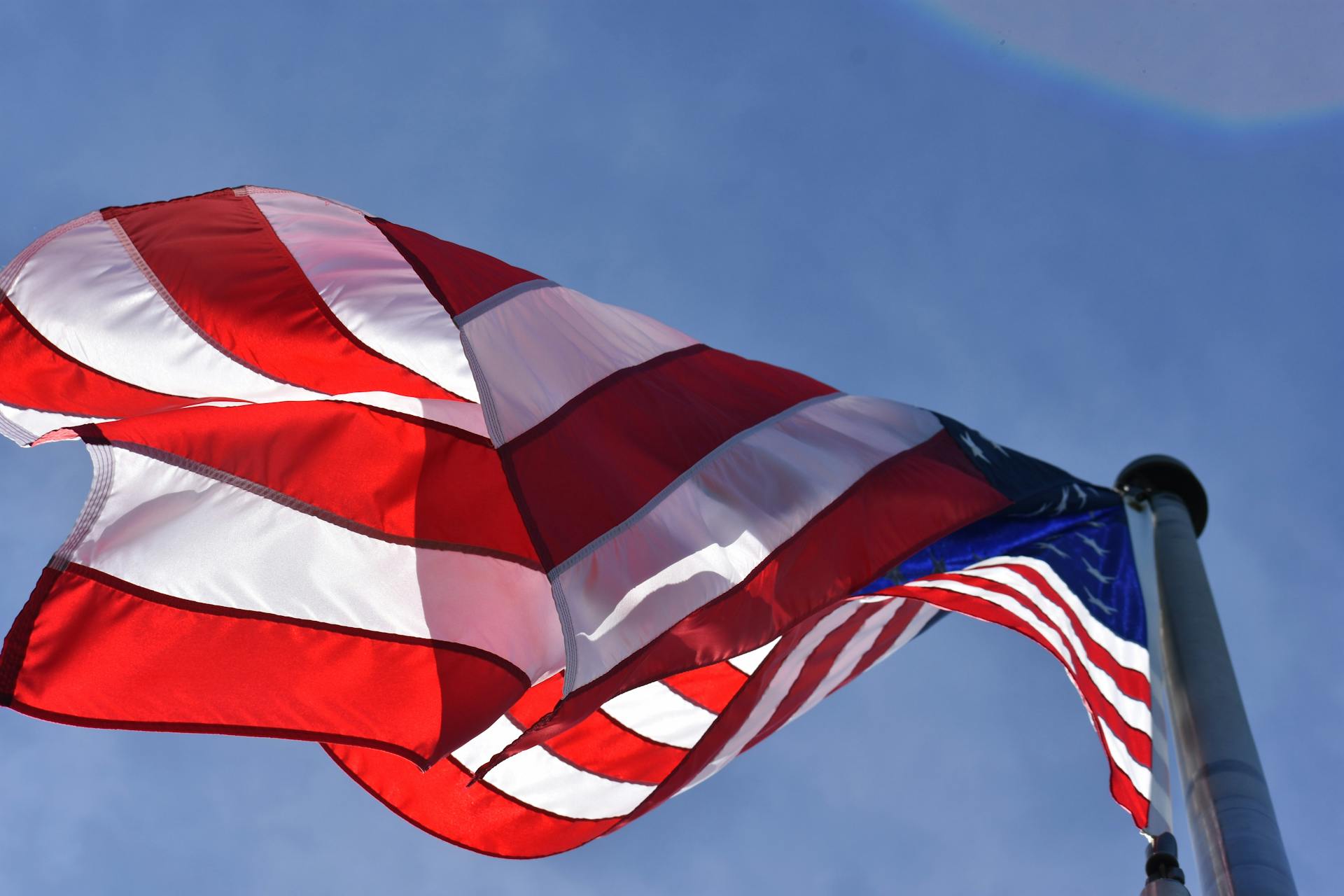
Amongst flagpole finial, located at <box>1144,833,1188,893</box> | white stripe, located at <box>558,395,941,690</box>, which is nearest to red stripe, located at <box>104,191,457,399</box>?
white stripe, located at <box>558,395,941,690</box>

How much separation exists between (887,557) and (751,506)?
0.75 m

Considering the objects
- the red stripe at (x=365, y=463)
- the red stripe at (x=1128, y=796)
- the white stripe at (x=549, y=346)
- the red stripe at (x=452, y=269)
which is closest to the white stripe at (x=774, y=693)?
the red stripe at (x=365, y=463)

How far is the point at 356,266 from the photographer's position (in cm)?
711

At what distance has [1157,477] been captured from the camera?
9.06 m

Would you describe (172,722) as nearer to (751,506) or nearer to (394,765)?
(394,765)

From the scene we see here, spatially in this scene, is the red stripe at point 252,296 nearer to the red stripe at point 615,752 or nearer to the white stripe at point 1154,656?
the red stripe at point 615,752

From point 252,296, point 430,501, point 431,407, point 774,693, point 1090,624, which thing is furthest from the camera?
point 431,407

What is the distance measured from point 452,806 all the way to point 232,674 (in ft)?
6.43

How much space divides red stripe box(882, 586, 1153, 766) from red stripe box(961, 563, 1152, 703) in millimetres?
110

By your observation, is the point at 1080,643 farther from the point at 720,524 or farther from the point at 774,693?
the point at 720,524

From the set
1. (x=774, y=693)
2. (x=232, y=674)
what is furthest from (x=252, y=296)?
(x=774, y=693)

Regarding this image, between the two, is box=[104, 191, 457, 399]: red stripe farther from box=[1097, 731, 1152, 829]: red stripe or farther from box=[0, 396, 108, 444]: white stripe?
box=[1097, 731, 1152, 829]: red stripe

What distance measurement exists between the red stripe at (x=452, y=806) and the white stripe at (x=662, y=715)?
618 millimetres

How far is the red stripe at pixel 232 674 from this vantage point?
6.70 meters
